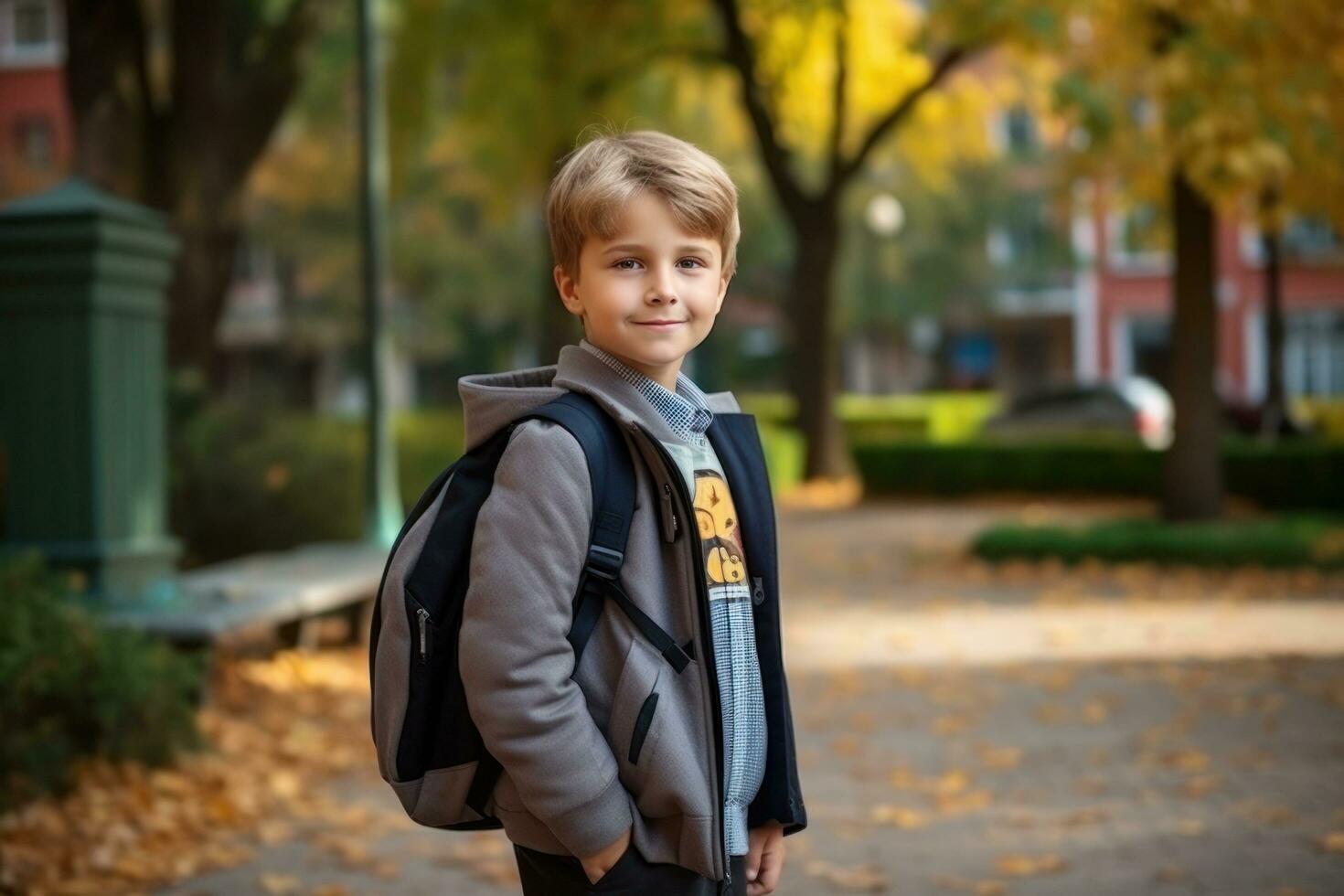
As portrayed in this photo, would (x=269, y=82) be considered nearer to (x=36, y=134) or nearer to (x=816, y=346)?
(x=816, y=346)

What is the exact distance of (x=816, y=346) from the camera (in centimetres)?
2344

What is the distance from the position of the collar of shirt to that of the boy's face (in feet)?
0.08

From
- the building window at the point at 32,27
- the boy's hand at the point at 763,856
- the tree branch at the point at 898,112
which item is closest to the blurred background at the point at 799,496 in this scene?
the tree branch at the point at 898,112

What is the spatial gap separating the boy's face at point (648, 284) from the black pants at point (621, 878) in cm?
77

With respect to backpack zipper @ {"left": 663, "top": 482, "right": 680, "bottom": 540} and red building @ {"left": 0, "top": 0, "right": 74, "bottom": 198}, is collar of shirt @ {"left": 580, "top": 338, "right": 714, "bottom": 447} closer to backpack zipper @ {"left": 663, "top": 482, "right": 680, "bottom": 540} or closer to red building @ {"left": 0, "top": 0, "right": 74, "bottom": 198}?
backpack zipper @ {"left": 663, "top": 482, "right": 680, "bottom": 540}

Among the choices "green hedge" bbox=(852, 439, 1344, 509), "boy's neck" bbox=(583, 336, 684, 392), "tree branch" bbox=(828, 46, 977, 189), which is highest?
"tree branch" bbox=(828, 46, 977, 189)

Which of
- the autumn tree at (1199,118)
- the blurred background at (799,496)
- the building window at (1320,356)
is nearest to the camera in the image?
the blurred background at (799,496)

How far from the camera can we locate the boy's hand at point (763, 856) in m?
2.80

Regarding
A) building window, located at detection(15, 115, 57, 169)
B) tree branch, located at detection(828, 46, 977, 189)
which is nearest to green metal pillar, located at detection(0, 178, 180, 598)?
tree branch, located at detection(828, 46, 977, 189)

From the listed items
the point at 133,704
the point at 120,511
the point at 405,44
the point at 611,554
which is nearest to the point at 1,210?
the point at 120,511

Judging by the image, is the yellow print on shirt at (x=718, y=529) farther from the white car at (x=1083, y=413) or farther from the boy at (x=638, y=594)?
the white car at (x=1083, y=413)

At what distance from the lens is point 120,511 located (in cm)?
775

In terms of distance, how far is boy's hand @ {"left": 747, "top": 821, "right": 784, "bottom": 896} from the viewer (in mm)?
2805

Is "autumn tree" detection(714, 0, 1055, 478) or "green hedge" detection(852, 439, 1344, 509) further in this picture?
"autumn tree" detection(714, 0, 1055, 478)
